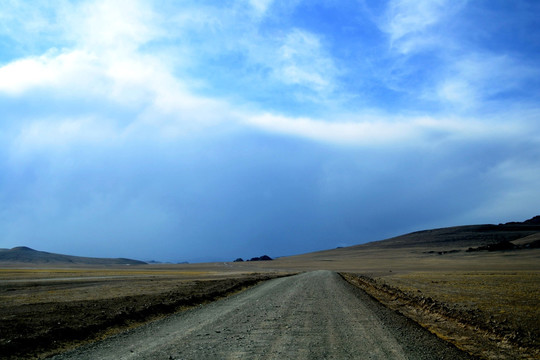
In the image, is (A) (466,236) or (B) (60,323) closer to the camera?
(B) (60,323)

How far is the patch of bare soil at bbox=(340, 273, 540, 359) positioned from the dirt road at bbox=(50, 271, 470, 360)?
62 centimetres

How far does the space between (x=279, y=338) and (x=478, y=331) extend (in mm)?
5438

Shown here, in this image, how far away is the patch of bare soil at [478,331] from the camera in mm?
8391

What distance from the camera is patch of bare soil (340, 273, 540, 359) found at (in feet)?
27.5

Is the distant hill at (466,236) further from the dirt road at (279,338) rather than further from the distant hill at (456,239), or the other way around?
the dirt road at (279,338)

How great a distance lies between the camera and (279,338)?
30.8 feet

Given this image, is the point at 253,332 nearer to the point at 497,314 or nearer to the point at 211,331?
the point at 211,331

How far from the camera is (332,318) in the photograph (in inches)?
490

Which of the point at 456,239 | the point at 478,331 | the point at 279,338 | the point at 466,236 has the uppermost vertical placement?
the point at 466,236

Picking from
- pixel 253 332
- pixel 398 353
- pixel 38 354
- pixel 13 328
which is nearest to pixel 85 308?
pixel 13 328

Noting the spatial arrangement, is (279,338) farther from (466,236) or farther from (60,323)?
(466,236)

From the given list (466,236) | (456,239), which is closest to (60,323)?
(456,239)

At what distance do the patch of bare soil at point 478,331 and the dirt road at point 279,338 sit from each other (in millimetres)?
622

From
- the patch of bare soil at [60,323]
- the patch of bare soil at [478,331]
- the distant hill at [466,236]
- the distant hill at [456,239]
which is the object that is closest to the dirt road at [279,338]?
the patch of bare soil at [478,331]
